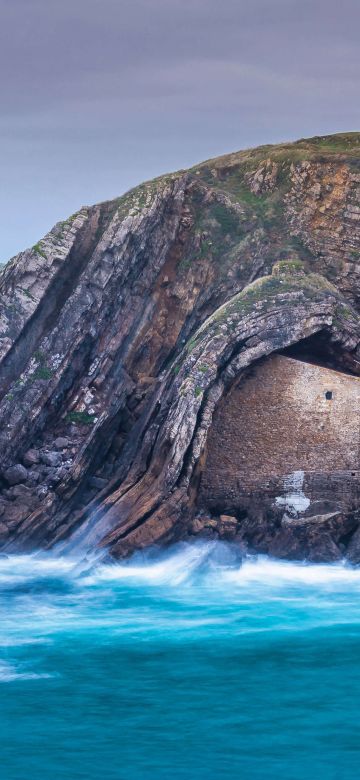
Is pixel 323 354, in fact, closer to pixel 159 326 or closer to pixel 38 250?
pixel 159 326

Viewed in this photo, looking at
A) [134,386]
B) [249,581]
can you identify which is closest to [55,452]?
[134,386]

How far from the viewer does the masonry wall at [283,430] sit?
28.5 metres

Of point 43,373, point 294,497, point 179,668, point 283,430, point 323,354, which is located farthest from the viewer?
point 43,373

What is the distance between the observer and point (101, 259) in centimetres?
3350

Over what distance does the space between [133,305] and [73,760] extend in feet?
66.0

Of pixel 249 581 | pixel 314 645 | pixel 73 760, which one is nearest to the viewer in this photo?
pixel 73 760

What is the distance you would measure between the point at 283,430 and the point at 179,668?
10.5 m

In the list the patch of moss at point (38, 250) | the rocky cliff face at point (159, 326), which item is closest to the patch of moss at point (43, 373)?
the rocky cliff face at point (159, 326)

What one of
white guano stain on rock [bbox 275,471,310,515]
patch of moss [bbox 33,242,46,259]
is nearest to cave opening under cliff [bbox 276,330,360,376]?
white guano stain on rock [bbox 275,471,310,515]

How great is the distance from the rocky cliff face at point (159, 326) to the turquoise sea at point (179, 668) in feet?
5.84

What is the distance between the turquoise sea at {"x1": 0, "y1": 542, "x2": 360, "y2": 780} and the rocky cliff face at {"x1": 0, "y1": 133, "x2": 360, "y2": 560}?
5.84ft

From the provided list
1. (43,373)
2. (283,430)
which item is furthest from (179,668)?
(43,373)

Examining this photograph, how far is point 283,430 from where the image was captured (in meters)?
28.6

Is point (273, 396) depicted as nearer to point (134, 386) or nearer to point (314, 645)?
point (134, 386)
